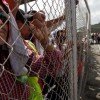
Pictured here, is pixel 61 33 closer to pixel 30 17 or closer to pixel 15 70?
pixel 30 17

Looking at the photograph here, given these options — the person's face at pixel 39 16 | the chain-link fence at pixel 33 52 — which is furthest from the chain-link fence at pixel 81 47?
the person's face at pixel 39 16

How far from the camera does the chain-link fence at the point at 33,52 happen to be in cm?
149

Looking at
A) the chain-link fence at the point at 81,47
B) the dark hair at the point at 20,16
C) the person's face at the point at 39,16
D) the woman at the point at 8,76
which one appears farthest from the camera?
the chain-link fence at the point at 81,47

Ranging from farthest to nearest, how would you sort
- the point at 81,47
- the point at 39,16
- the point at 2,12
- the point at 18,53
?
the point at 81,47
the point at 39,16
the point at 18,53
the point at 2,12

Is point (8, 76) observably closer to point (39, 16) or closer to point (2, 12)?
point (2, 12)

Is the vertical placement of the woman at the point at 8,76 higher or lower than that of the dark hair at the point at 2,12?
lower

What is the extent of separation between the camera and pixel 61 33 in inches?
119

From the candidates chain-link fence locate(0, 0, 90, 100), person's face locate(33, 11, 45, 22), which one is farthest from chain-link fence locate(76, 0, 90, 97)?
person's face locate(33, 11, 45, 22)

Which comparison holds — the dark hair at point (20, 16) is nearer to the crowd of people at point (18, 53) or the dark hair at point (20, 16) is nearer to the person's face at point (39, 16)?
the crowd of people at point (18, 53)

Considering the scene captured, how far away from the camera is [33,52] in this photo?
1915mm

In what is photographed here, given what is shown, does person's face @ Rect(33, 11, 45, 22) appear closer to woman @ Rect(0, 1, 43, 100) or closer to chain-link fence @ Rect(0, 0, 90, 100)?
chain-link fence @ Rect(0, 0, 90, 100)

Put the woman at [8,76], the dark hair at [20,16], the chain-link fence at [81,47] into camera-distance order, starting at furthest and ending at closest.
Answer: the chain-link fence at [81,47]
the dark hair at [20,16]
the woman at [8,76]

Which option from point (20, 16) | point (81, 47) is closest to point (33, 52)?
point (20, 16)

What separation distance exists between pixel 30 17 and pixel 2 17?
535mm
